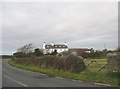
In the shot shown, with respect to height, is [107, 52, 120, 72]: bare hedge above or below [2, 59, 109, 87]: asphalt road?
above

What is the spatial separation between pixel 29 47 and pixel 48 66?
56746 millimetres

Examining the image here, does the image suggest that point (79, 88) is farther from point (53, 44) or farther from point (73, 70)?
point (53, 44)

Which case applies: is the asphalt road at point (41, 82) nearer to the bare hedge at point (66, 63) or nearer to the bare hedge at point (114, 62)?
the bare hedge at point (114, 62)

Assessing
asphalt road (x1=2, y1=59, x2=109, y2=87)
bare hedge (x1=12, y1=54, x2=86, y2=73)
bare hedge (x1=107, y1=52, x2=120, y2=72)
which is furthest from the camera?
bare hedge (x1=12, y1=54, x2=86, y2=73)

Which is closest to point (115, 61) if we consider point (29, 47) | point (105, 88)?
point (105, 88)

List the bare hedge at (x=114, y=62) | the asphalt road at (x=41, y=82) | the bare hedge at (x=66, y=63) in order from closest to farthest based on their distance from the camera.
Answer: the asphalt road at (x=41, y=82) < the bare hedge at (x=114, y=62) < the bare hedge at (x=66, y=63)

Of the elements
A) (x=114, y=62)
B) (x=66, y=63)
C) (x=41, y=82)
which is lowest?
(x=41, y=82)

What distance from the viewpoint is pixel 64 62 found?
30.4 meters

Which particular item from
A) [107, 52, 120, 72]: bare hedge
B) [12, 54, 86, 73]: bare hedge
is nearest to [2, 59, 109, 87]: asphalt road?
[107, 52, 120, 72]: bare hedge

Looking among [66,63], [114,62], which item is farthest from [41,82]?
[66,63]

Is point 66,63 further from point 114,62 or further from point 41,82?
point 114,62

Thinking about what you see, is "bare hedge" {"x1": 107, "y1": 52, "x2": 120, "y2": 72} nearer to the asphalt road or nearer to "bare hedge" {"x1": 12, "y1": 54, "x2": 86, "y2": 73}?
the asphalt road

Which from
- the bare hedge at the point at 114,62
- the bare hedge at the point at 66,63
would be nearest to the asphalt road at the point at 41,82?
the bare hedge at the point at 114,62

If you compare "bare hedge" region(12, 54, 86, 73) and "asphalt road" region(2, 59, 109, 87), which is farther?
"bare hedge" region(12, 54, 86, 73)
